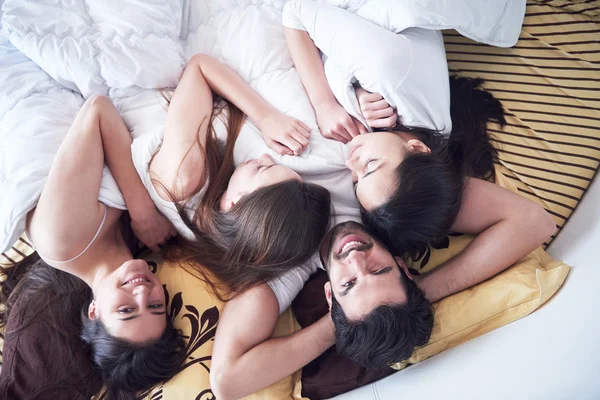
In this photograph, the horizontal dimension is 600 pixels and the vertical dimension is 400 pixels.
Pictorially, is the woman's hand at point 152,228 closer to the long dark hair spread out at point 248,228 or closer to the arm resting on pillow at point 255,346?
the long dark hair spread out at point 248,228

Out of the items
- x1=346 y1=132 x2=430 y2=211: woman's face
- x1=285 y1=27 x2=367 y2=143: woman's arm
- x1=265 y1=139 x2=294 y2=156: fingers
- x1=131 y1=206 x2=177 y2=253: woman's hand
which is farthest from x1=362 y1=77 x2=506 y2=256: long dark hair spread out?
x1=131 y1=206 x2=177 y2=253: woman's hand

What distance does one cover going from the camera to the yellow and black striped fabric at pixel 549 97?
1151mm

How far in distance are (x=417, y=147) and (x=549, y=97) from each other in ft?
1.41

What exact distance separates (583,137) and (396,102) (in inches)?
19.2

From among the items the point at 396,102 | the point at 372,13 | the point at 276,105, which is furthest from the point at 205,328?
the point at 372,13

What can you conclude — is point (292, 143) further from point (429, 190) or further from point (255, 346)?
point (255, 346)

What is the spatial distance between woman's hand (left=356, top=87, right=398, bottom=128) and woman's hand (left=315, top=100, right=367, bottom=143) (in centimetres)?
4

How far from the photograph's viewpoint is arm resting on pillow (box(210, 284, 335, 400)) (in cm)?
100

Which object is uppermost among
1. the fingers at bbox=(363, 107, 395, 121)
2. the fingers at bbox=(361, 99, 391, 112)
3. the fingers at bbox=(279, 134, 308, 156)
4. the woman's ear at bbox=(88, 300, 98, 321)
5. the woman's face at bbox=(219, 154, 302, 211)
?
the fingers at bbox=(361, 99, 391, 112)

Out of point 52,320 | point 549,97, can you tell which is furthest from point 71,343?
point 549,97

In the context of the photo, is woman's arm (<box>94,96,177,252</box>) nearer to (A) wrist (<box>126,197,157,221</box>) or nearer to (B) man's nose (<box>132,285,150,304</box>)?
(A) wrist (<box>126,197,157,221</box>)

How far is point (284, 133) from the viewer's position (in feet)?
3.67

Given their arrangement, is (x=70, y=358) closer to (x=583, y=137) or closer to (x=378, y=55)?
(x=378, y=55)

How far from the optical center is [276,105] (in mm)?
1212
